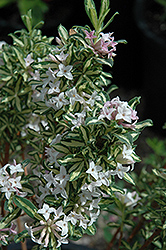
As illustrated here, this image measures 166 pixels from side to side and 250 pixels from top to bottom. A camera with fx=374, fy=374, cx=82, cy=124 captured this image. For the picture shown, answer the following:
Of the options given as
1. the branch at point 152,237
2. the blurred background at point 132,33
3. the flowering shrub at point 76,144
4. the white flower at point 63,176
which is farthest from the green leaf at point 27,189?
the blurred background at point 132,33

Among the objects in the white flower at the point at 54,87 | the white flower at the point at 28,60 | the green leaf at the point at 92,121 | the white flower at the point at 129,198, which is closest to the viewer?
the green leaf at the point at 92,121

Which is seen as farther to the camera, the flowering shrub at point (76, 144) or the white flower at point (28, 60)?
the white flower at point (28, 60)

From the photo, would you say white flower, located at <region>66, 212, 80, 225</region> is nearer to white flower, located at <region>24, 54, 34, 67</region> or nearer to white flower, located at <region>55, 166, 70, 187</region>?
white flower, located at <region>55, 166, 70, 187</region>

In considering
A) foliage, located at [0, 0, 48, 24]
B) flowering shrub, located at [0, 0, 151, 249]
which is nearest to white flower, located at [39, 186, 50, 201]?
flowering shrub, located at [0, 0, 151, 249]

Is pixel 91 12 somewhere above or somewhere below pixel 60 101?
above

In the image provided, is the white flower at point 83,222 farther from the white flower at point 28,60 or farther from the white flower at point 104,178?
the white flower at point 28,60

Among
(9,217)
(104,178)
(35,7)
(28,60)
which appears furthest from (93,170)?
(35,7)

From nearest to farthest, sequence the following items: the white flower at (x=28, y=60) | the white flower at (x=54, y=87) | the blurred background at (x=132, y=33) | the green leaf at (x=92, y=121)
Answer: the green leaf at (x=92, y=121), the white flower at (x=54, y=87), the white flower at (x=28, y=60), the blurred background at (x=132, y=33)

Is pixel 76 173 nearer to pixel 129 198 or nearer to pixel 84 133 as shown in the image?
pixel 84 133
